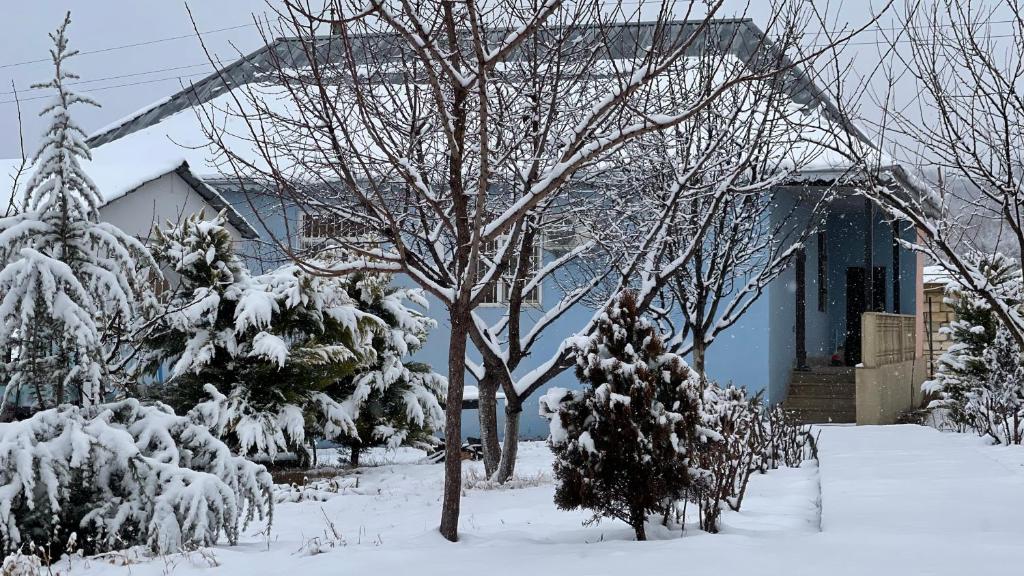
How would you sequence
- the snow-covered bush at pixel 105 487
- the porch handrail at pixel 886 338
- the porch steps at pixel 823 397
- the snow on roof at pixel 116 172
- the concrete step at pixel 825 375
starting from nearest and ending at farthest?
the snow-covered bush at pixel 105 487 → the snow on roof at pixel 116 172 → the porch handrail at pixel 886 338 → the porch steps at pixel 823 397 → the concrete step at pixel 825 375

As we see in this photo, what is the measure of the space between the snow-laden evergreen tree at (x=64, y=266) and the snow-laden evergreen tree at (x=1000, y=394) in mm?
8754

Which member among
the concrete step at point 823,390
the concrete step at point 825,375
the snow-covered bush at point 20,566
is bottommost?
the snow-covered bush at point 20,566

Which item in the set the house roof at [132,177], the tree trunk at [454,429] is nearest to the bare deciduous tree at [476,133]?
the tree trunk at [454,429]

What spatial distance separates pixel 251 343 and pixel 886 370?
377 inches

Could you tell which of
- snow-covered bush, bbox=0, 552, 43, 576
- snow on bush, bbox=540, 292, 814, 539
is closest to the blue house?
snow on bush, bbox=540, 292, 814, 539

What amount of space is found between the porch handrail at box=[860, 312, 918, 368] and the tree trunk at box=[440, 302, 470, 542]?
386 inches

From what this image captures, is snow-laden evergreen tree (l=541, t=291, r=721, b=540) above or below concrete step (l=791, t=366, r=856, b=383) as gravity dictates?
below

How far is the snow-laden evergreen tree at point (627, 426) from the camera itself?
18.6ft

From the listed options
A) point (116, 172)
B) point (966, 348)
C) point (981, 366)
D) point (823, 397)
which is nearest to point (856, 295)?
point (823, 397)

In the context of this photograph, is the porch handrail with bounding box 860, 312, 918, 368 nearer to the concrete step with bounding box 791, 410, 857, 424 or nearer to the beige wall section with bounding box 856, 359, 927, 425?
the beige wall section with bounding box 856, 359, 927, 425

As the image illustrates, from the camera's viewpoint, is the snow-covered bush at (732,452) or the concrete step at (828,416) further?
the concrete step at (828,416)

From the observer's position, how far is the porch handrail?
14.1 m

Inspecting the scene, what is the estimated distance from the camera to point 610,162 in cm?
933

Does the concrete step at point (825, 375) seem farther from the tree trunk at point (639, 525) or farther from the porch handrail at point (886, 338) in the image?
the tree trunk at point (639, 525)
